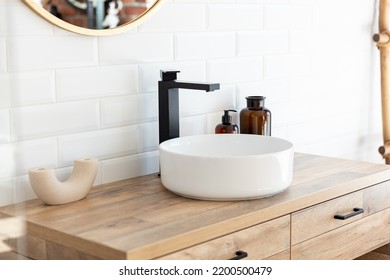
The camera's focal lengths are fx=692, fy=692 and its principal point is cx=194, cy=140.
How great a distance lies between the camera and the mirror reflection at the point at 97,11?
5.66ft

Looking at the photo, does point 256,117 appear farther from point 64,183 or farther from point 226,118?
point 64,183

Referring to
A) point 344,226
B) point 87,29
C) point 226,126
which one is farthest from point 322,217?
point 87,29

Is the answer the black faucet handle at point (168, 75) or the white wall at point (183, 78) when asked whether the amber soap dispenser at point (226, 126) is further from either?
the black faucet handle at point (168, 75)

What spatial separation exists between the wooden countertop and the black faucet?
0.45 feet

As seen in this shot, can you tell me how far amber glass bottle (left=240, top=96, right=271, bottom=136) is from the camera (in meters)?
2.13

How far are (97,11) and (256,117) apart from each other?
611 millimetres

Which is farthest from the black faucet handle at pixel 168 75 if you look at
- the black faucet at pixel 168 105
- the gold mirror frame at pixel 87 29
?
the gold mirror frame at pixel 87 29

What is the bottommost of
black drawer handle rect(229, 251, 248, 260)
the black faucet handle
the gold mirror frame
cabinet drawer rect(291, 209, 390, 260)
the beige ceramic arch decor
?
cabinet drawer rect(291, 209, 390, 260)

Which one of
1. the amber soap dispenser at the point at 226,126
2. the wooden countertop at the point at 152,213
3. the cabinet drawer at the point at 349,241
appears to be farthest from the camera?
the amber soap dispenser at the point at 226,126

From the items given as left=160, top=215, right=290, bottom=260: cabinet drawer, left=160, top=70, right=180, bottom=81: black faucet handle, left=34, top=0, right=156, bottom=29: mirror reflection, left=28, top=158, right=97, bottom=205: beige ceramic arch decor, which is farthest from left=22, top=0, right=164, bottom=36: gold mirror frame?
left=160, top=215, right=290, bottom=260: cabinet drawer

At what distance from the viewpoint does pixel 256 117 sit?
2133 mm

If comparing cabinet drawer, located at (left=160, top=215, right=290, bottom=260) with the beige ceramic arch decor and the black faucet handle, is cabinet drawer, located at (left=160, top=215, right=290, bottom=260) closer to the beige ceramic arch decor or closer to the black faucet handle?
the beige ceramic arch decor

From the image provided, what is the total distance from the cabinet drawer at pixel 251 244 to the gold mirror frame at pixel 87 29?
2.16ft
